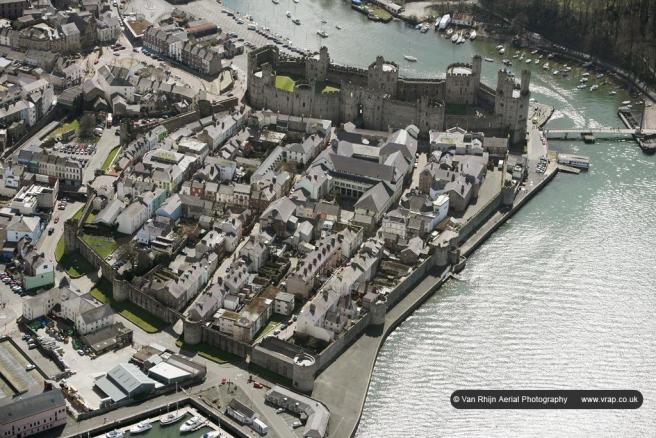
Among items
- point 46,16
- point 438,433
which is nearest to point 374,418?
point 438,433

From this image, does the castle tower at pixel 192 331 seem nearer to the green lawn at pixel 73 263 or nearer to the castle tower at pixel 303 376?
the castle tower at pixel 303 376

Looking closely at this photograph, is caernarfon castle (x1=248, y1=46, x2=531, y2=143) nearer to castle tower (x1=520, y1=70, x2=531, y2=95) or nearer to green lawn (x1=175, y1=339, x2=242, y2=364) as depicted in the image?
castle tower (x1=520, y1=70, x2=531, y2=95)

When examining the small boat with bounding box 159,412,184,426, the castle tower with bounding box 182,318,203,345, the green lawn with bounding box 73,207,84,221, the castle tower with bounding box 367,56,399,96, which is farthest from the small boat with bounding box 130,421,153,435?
the castle tower with bounding box 367,56,399,96

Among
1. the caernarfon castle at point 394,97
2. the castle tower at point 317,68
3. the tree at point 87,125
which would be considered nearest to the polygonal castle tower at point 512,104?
the caernarfon castle at point 394,97

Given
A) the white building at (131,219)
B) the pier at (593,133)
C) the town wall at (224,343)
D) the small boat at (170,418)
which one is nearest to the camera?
the small boat at (170,418)

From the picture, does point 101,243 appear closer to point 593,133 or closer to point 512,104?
point 512,104

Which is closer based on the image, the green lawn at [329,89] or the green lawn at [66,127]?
the green lawn at [66,127]
